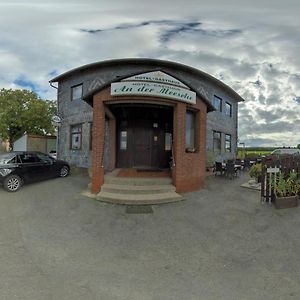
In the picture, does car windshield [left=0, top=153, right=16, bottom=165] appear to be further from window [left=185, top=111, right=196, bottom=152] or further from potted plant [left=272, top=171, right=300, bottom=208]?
potted plant [left=272, top=171, right=300, bottom=208]

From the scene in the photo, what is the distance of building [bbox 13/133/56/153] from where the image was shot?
22.0 metres

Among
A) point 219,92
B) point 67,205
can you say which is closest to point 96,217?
point 67,205

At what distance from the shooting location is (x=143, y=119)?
12750 mm

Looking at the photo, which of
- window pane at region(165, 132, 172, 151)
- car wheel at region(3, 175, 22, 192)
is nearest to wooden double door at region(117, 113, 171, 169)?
window pane at region(165, 132, 172, 151)

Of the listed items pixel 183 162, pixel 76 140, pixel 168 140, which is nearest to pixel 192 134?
pixel 183 162

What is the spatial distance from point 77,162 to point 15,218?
1059 cm

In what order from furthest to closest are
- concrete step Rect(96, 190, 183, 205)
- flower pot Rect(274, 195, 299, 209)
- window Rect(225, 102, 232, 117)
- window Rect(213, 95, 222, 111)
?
window Rect(225, 102, 232, 117)
window Rect(213, 95, 222, 111)
concrete step Rect(96, 190, 183, 205)
flower pot Rect(274, 195, 299, 209)

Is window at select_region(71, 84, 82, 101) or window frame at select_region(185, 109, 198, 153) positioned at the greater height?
window at select_region(71, 84, 82, 101)

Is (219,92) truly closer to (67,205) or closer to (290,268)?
(67,205)

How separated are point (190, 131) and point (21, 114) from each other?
21.6 metres

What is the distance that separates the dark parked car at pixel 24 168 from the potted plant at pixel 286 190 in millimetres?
9077

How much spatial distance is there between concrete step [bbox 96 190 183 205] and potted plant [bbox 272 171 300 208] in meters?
2.89

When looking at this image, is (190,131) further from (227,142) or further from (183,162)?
(227,142)

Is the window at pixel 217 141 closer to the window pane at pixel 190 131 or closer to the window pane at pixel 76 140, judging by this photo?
the window pane at pixel 190 131
